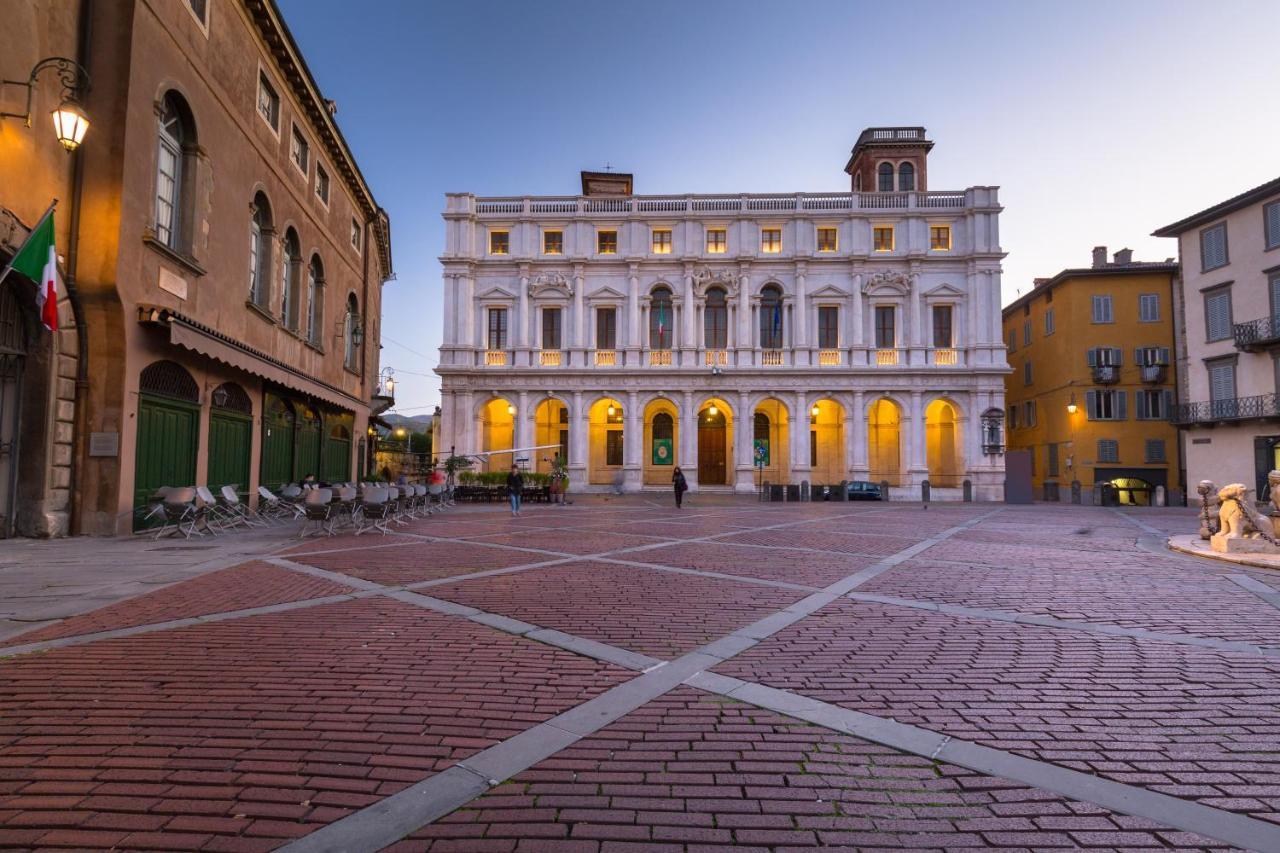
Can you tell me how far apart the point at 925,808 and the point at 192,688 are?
4176 millimetres

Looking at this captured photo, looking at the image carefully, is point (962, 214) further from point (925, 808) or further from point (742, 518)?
point (925, 808)

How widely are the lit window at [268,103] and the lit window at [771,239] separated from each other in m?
25.5

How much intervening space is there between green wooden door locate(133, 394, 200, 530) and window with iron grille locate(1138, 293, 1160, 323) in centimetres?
4194

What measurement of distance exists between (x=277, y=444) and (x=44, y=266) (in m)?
Result: 9.44

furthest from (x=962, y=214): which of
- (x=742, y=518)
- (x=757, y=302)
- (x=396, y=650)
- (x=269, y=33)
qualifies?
(x=396, y=650)

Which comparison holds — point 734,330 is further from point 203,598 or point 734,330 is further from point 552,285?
point 203,598

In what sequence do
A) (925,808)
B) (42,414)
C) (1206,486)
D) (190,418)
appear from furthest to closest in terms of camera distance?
(190,418) → (1206,486) → (42,414) → (925,808)

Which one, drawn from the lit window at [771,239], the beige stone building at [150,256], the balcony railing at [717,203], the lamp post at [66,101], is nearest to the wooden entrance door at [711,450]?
the lit window at [771,239]

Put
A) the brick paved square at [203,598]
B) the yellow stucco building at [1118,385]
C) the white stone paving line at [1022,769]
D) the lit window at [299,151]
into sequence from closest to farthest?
the white stone paving line at [1022,769]
the brick paved square at [203,598]
the lit window at [299,151]
the yellow stucco building at [1118,385]

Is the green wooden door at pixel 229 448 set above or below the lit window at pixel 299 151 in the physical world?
below

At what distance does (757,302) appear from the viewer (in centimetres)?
3556

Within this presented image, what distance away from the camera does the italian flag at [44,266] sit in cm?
830

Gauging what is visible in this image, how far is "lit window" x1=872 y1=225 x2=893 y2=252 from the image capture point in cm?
3588

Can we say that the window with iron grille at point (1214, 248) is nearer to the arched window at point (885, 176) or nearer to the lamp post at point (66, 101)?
the arched window at point (885, 176)
